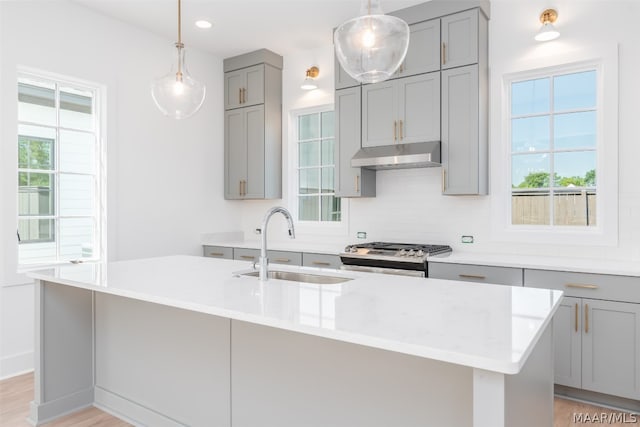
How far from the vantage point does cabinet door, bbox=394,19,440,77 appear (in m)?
3.77

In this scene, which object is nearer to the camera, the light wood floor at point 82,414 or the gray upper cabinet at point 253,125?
the light wood floor at point 82,414

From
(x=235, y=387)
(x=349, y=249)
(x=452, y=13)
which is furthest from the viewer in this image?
(x=349, y=249)

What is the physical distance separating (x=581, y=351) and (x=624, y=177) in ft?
4.38

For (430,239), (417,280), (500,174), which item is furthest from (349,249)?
(417,280)

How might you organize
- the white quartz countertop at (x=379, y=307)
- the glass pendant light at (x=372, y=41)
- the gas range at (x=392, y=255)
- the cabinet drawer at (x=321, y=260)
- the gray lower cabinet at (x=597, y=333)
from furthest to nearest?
the cabinet drawer at (x=321, y=260) → the gas range at (x=392, y=255) → the gray lower cabinet at (x=597, y=333) → the glass pendant light at (x=372, y=41) → the white quartz countertop at (x=379, y=307)

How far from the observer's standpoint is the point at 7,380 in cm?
336

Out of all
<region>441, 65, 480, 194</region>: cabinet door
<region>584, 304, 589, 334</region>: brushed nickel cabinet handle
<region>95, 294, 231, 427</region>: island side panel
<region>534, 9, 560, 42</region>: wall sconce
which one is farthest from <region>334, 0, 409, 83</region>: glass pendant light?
<region>584, 304, 589, 334</region>: brushed nickel cabinet handle

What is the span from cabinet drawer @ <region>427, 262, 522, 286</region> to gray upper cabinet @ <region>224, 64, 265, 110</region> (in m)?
2.74

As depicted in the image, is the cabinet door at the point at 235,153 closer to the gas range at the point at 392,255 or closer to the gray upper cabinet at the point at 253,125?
the gray upper cabinet at the point at 253,125

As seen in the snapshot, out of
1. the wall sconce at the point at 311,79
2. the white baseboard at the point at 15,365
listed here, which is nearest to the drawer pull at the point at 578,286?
the wall sconce at the point at 311,79

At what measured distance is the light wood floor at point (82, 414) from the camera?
268cm

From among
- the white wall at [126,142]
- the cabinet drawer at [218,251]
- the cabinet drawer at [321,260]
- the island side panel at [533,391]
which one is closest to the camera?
the island side panel at [533,391]

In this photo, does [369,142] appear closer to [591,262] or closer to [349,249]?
[349,249]

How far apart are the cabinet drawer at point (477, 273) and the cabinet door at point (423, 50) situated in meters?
1.66
